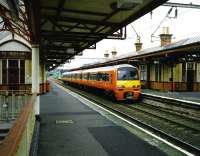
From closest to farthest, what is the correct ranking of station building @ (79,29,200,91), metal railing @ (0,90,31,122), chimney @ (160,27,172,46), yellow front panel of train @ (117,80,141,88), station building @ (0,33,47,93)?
1. metal railing @ (0,90,31,122)
2. yellow front panel of train @ (117,80,141,88)
3. station building @ (0,33,47,93)
4. station building @ (79,29,200,91)
5. chimney @ (160,27,172,46)

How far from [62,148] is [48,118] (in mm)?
5546

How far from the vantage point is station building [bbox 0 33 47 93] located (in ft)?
76.1

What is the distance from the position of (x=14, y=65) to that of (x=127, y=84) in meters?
8.29

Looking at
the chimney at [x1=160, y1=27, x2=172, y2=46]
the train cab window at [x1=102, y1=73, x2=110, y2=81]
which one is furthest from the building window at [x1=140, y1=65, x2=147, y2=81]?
the train cab window at [x1=102, y1=73, x2=110, y2=81]

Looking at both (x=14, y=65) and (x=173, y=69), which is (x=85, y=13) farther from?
(x=173, y=69)

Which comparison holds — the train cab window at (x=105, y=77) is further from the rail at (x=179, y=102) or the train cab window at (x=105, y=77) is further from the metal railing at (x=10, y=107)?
the metal railing at (x=10, y=107)

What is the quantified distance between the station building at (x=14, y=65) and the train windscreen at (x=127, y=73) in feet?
21.8

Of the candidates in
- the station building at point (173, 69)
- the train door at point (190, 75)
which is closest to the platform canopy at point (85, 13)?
the station building at point (173, 69)

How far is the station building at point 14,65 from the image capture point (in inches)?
914

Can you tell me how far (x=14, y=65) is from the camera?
23281mm

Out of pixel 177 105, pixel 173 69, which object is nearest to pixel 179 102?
pixel 177 105

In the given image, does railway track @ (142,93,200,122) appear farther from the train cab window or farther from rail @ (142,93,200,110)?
the train cab window

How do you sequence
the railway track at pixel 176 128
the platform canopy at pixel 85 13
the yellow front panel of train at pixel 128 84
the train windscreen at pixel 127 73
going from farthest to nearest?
the train windscreen at pixel 127 73, the yellow front panel of train at pixel 128 84, the railway track at pixel 176 128, the platform canopy at pixel 85 13

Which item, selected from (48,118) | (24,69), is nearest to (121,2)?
(48,118)
